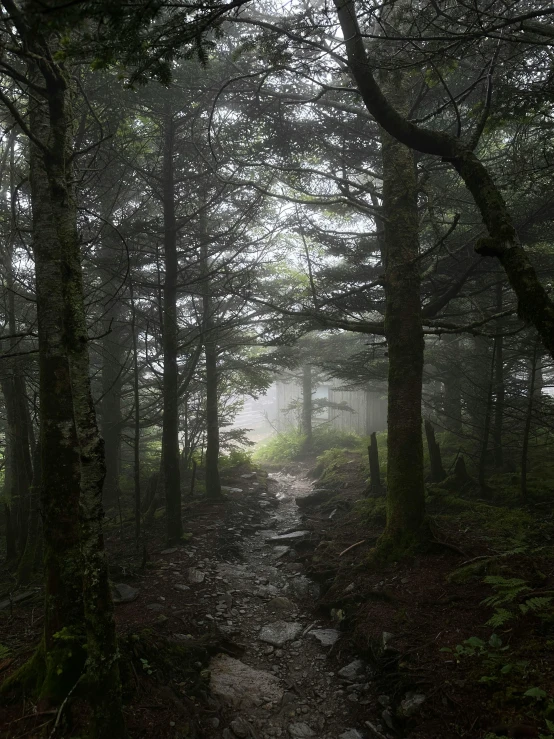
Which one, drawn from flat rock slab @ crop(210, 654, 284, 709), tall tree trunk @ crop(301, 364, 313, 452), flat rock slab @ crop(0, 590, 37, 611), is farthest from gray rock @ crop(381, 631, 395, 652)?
tall tree trunk @ crop(301, 364, 313, 452)

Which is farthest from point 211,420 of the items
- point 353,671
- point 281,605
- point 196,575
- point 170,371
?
point 353,671

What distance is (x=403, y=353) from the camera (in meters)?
6.80

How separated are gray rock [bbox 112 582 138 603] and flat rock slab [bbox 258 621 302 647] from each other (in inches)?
74.1

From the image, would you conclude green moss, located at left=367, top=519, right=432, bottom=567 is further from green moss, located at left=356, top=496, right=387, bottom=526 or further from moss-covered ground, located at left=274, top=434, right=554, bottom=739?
green moss, located at left=356, top=496, right=387, bottom=526

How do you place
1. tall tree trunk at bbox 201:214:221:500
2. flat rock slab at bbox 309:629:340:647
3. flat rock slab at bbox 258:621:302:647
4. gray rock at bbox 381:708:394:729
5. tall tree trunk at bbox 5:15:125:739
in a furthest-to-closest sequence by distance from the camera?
tall tree trunk at bbox 201:214:221:500 < flat rock slab at bbox 258:621:302:647 < flat rock slab at bbox 309:629:340:647 < gray rock at bbox 381:708:394:729 < tall tree trunk at bbox 5:15:125:739

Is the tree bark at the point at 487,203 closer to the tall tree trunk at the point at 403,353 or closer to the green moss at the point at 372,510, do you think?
the tall tree trunk at the point at 403,353

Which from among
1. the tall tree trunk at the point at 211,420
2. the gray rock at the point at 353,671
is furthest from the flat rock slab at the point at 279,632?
the tall tree trunk at the point at 211,420

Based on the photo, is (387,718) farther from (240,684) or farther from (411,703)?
(240,684)

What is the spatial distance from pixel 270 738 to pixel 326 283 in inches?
390

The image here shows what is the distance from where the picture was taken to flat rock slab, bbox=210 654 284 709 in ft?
14.3

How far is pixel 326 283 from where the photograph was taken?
463 inches

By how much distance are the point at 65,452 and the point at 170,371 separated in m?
4.58

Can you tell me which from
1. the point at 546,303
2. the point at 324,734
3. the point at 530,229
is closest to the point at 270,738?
the point at 324,734

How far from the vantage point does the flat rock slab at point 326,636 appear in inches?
213
